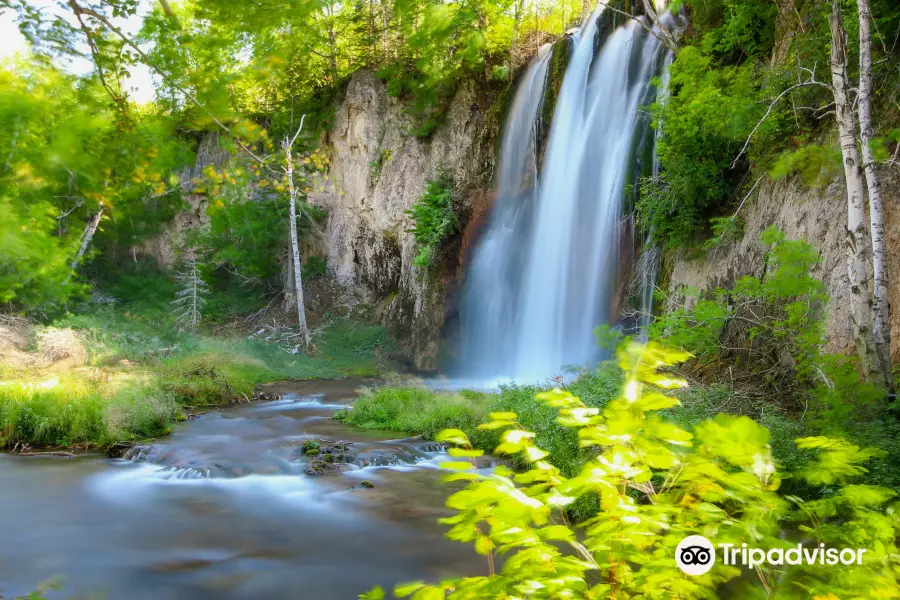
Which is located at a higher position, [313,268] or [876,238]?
[313,268]

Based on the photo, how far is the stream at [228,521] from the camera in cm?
513

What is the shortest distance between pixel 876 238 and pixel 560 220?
34.1 ft

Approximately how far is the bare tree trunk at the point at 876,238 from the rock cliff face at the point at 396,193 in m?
14.6

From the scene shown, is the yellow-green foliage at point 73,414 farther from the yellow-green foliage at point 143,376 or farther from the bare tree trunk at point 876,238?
the bare tree trunk at point 876,238

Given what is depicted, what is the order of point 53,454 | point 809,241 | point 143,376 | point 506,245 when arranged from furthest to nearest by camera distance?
1. point 506,245
2. point 143,376
3. point 53,454
4. point 809,241

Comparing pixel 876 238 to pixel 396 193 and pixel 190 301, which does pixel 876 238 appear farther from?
pixel 190 301

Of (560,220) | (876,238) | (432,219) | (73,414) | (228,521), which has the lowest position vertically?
(228,521)

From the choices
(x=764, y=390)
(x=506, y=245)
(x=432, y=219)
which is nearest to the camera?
(x=764, y=390)

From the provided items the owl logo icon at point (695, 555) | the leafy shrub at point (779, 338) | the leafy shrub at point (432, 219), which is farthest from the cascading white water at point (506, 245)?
the owl logo icon at point (695, 555)

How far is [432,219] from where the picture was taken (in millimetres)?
20531

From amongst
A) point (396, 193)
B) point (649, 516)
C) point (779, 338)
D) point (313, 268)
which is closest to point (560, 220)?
point (396, 193)

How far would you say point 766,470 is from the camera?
1669mm

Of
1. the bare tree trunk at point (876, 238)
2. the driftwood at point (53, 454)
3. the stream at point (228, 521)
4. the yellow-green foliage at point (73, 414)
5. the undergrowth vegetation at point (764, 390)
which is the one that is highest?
→ the bare tree trunk at point (876, 238)

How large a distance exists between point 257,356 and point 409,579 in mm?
14678
